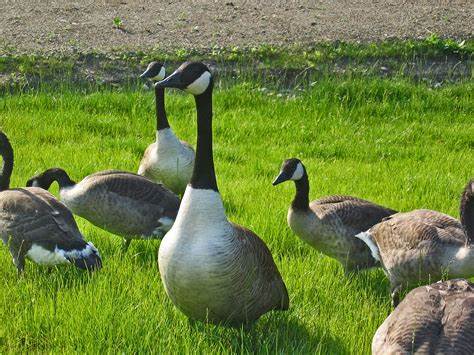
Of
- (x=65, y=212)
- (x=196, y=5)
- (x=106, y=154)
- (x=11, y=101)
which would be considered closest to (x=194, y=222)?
(x=65, y=212)

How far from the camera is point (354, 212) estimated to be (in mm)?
7277

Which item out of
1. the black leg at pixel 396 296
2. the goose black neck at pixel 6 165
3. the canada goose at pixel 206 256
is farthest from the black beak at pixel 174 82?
the goose black neck at pixel 6 165

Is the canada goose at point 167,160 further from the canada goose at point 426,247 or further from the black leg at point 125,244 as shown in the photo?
the canada goose at point 426,247

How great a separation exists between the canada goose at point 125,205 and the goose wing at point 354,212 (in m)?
1.56

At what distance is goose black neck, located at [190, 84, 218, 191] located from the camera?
17.5 feet

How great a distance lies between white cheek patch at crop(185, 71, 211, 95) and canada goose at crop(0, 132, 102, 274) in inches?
74.3

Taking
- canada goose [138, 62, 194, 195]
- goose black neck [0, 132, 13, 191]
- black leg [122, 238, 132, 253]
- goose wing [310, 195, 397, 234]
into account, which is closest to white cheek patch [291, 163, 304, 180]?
goose wing [310, 195, 397, 234]

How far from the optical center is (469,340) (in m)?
4.41

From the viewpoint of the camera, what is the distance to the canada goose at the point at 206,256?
16.9ft

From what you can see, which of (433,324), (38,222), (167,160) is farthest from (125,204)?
(433,324)

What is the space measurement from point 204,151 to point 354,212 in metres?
2.37

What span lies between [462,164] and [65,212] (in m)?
5.91

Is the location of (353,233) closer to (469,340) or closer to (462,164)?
(469,340)

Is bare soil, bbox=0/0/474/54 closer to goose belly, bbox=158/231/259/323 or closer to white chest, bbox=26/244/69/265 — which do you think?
white chest, bbox=26/244/69/265
